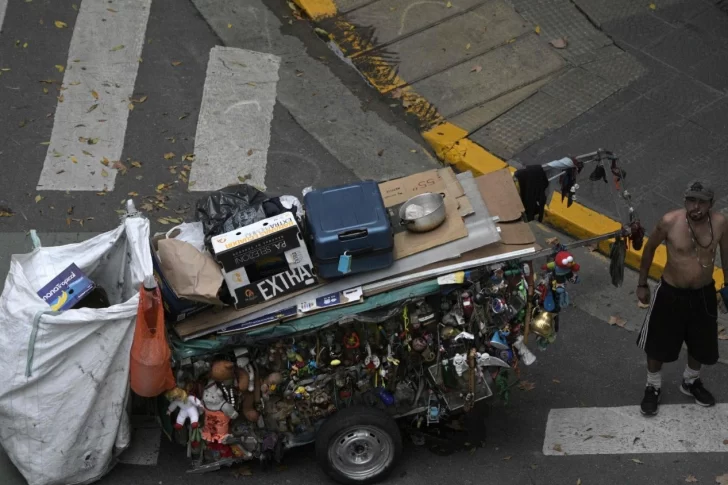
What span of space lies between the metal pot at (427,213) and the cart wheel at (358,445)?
113cm

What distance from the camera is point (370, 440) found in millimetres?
6230

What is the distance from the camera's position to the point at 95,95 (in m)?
9.37

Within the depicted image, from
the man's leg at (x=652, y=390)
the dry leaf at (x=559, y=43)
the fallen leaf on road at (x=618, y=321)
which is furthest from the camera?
the dry leaf at (x=559, y=43)

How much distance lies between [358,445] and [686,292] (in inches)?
89.4

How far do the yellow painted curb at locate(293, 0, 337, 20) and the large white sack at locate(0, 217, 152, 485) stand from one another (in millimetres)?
4493

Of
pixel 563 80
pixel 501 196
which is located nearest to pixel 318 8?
pixel 563 80

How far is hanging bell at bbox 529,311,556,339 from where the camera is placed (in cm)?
619

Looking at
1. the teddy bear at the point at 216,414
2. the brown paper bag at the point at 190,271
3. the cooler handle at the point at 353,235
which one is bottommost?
the teddy bear at the point at 216,414

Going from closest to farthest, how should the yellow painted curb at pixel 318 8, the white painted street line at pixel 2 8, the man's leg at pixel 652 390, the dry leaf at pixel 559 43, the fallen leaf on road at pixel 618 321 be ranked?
1. the man's leg at pixel 652 390
2. the fallen leaf on road at pixel 618 321
3. the dry leaf at pixel 559 43
4. the white painted street line at pixel 2 8
5. the yellow painted curb at pixel 318 8

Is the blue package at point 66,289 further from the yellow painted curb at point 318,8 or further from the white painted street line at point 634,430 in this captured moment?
the yellow painted curb at point 318,8

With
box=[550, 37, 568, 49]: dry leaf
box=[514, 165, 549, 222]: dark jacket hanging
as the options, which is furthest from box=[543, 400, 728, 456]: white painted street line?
box=[550, 37, 568, 49]: dry leaf

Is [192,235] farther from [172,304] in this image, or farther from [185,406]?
[185,406]

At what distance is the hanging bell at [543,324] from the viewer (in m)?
6.19

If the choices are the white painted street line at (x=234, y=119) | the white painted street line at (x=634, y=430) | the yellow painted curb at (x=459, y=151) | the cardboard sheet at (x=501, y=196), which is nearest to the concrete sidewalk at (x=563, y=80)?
the yellow painted curb at (x=459, y=151)
